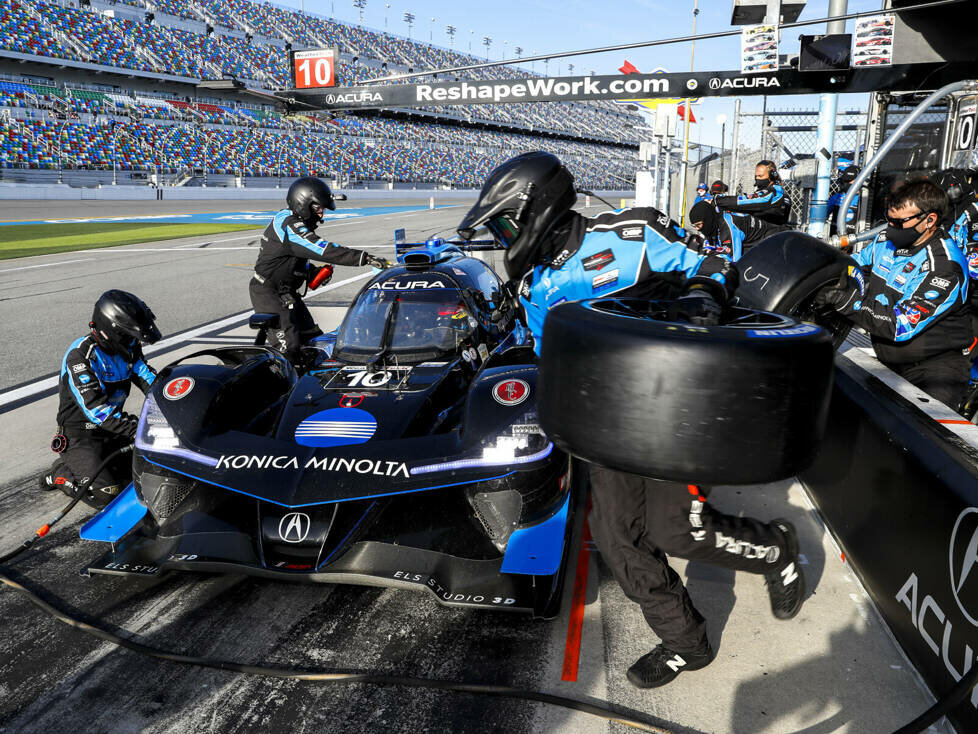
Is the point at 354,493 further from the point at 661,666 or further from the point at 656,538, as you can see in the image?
the point at 661,666

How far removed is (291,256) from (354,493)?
3.99 meters

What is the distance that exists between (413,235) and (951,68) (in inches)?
641

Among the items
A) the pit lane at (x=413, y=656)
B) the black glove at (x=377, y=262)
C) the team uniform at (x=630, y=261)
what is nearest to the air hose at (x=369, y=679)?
the pit lane at (x=413, y=656)

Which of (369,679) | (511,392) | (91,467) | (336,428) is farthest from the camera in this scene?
(91,467)

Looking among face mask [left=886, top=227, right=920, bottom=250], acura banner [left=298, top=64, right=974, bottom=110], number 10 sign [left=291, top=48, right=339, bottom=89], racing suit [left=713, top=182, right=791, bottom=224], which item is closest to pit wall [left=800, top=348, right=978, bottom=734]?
face mask [left=886, top=227, right=920, bottom=250]

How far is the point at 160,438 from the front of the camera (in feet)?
10.8

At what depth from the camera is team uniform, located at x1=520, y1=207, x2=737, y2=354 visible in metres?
2.79

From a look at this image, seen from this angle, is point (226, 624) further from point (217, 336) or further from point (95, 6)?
point (95, 6)

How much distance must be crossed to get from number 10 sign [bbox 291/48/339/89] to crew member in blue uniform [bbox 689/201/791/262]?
10638 mm

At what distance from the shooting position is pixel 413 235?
72.6 feet

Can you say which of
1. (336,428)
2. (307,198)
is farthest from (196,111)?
(336,428)

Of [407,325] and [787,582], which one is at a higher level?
[407,325]

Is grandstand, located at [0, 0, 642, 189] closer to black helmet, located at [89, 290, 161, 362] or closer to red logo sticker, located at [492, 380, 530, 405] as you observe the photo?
black helmet, located at [89, 290, 161, 362]

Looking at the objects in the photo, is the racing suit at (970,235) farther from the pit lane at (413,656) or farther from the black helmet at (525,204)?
the black helmet at (525,204)
